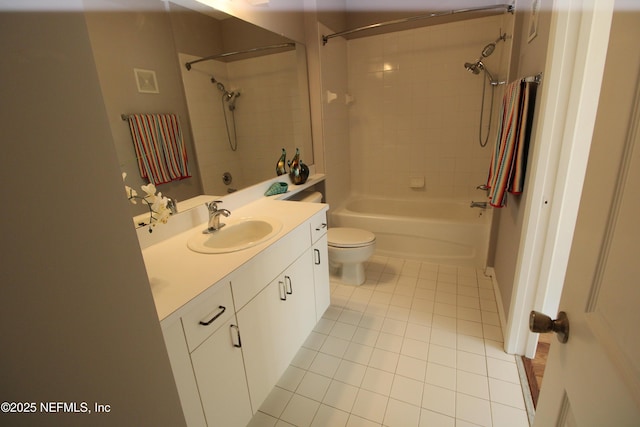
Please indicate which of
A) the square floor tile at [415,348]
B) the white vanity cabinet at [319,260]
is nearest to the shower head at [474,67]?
the white vanity cabinet at [319,260]

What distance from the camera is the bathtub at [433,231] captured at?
2.58 metres

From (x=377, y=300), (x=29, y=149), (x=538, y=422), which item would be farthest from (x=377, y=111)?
(x=29, y=149)

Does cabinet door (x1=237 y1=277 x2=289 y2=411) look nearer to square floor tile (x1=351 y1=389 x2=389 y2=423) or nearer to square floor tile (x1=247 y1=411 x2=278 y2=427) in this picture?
square floor tile (x1=247 y1=411 x2=278 y2=427)

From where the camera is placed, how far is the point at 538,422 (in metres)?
0.74

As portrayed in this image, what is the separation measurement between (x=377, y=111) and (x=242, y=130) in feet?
5.68

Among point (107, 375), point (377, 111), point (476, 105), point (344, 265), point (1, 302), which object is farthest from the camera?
point (377, 111)

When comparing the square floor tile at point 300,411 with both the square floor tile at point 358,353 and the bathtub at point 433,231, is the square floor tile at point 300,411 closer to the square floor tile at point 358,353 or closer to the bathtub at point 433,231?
the square floor tile at point 358,353

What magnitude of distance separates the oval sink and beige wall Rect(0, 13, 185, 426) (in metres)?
0.81

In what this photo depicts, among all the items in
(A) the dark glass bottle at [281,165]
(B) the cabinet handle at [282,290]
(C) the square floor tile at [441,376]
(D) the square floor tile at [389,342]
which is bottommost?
(C) the square floor tile at [441,376]

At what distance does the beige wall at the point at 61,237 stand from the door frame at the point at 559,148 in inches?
58.6

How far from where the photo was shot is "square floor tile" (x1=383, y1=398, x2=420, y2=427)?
1331mm

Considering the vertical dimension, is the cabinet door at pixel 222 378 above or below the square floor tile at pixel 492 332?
above

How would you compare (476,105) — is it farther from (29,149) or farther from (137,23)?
(29,149)

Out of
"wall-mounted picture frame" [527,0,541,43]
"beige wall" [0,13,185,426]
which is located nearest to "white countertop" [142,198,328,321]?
"beige wall" [0,13,185,426]
